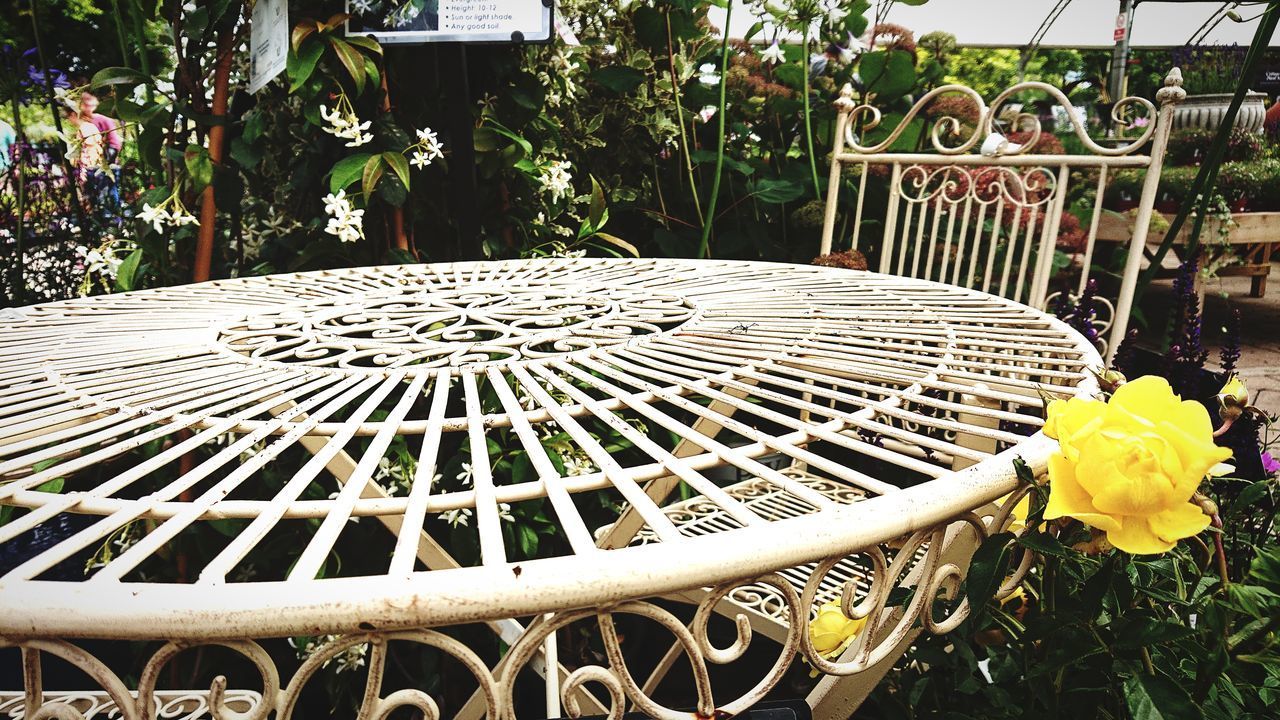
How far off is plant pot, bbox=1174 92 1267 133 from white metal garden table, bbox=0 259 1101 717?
12.9 feet

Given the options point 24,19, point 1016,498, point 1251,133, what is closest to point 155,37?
point 24,19

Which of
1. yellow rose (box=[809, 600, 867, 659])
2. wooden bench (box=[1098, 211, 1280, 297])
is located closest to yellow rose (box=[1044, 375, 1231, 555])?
yellow rose (box=[809, 600, 867, 659])

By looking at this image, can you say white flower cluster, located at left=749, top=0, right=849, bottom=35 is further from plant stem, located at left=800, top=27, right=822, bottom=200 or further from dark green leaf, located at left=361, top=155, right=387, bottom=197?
dark green leaf, located at left=361, top=155, right=387, bottom=197

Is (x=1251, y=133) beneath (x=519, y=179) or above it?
above

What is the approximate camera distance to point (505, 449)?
4.80 feet

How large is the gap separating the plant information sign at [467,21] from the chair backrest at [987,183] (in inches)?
38.9

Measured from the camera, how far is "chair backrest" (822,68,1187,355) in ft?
5.98

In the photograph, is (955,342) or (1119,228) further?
(1119,228)

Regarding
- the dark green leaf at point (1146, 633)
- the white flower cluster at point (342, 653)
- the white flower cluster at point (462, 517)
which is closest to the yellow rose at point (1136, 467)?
the dark green leaf at point (1146, 633)

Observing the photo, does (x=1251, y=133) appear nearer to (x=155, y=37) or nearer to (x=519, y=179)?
(x=519, y=179)

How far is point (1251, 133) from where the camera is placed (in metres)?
4.16

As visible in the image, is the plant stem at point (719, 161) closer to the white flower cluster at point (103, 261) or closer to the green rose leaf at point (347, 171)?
the green rose leaf at point (347, 171)

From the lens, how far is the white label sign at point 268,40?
55.7 inches

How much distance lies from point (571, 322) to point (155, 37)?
168 cm
